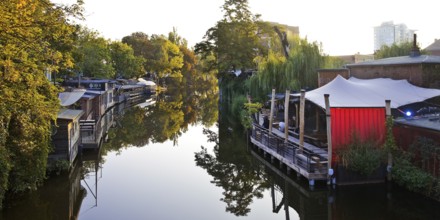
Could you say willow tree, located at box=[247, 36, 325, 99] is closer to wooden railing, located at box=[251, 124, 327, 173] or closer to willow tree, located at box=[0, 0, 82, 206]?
wooden railing, located at box=[251, 124, 327, 173]

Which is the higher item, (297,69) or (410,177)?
(297,69)

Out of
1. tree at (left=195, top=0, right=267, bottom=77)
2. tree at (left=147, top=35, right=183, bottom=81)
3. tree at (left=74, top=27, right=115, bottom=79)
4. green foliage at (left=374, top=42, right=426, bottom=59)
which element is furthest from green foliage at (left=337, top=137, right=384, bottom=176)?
tree at (left=147, top=35, right=183, bottom=81)

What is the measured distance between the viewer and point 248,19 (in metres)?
56.1

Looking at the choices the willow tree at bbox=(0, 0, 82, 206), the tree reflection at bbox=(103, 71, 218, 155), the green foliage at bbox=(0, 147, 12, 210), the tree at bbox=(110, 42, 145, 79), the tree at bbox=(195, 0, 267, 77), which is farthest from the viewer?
the tree at bbox=(110, 42, 145, 79)

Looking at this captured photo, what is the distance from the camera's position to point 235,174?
20078mm

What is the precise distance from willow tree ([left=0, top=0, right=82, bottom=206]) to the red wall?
10.5 m

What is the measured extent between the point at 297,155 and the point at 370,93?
18.9 ft

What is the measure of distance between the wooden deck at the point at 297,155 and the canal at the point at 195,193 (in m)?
0.57

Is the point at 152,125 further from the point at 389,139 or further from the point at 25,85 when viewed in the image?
the point at 389,139

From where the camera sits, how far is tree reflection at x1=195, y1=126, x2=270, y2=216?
1603cm

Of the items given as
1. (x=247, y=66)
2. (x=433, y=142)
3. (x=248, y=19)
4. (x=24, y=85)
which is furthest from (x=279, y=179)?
(x=248, y=19)

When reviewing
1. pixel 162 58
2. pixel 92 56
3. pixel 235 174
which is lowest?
pixel 235 174

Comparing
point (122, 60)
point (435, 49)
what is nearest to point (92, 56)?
point (122, 60)

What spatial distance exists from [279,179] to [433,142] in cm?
662
